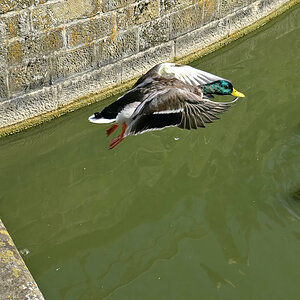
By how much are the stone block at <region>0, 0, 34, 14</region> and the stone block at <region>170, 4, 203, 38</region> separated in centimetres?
182

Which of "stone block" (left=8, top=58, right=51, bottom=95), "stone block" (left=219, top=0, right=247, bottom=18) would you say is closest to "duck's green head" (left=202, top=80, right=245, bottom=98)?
"stone block" (left=8, top=58, right=51, bottom=95)

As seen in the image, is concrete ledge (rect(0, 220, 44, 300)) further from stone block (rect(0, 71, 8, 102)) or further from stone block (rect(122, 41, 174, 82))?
stone block (rect(122, 41, 174, 82))

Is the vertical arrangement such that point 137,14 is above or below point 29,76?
above

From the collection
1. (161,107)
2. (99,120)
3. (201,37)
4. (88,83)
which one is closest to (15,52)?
(88,83)

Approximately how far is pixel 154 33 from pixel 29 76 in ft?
4.87

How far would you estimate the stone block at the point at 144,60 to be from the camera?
275 inches

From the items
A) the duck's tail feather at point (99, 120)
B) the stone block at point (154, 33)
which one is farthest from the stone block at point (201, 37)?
the duck's tail feather at point (99, 120)

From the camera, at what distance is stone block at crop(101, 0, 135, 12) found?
6401 millimetres

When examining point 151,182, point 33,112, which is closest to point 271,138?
point 151,182

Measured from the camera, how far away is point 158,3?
22.7 feet

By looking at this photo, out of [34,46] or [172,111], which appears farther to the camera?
[34,46]

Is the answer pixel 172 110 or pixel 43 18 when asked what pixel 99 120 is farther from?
pixel 43 18

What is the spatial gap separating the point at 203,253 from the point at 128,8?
264cm

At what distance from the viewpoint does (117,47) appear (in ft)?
22.1
